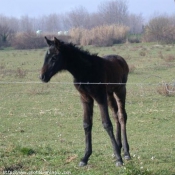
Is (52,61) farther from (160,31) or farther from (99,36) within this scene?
(99,36)

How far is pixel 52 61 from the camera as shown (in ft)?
23.6

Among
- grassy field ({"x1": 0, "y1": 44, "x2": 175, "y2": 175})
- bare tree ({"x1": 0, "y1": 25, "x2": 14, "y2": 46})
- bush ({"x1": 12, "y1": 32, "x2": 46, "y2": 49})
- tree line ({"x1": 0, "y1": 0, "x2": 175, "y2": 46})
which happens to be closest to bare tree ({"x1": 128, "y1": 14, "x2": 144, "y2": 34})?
tree line ({"x1": 0, "y1": 0, "x2": 175, "y2": 46})

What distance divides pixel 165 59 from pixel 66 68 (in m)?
28.8

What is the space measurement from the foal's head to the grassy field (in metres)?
1.15

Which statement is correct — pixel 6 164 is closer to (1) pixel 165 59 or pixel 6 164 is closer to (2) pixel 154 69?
(2) pixel 154 69

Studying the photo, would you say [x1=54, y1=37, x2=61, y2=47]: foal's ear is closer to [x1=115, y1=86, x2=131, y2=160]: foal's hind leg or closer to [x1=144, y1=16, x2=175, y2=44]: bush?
[x1=115, y1=86, x2=131, y2=160]: foal's hind leg

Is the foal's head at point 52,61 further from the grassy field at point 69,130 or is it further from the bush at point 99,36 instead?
the bush at point 99,36

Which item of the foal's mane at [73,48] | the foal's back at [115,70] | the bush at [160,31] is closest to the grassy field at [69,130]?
the foal's back at [115,70]

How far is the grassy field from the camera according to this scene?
7137mm

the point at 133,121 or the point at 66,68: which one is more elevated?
the point at 66,68

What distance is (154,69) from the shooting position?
30.3 metres

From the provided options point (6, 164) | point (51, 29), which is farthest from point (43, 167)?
point (51, 29)

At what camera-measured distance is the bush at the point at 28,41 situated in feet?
211

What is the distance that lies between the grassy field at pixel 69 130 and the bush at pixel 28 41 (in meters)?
34.8
